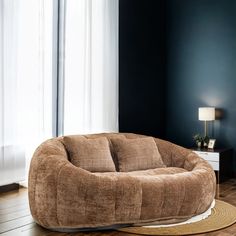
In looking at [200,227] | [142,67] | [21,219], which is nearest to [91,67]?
[142,67]

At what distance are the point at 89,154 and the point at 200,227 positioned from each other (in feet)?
4.21

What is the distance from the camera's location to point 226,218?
362cm

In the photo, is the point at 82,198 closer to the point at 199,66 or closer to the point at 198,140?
the point at 198,140

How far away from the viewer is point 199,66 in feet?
20.3

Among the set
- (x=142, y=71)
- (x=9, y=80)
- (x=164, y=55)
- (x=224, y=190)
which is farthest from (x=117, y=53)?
(x=224, y=190)

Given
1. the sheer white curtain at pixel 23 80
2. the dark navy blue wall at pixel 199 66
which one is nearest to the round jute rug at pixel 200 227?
the sheer white curtain at pixel 23 80

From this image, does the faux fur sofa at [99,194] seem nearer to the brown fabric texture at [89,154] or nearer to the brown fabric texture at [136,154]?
the brown fabric texture at [89,154]

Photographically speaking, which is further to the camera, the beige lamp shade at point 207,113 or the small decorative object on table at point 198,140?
the small decorative object on table at point 198,140

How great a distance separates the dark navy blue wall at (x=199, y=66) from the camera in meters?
5.88

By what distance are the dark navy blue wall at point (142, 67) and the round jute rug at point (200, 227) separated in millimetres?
2431

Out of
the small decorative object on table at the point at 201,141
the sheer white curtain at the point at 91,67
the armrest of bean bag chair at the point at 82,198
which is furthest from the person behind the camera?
the small decorative object on table at the point at 201,141

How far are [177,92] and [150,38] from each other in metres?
1.01

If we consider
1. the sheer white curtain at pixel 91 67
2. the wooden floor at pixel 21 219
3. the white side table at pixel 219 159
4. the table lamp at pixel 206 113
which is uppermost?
the sheer white curtain at pixel 91 67

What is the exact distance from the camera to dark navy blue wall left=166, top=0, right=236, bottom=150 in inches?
232
